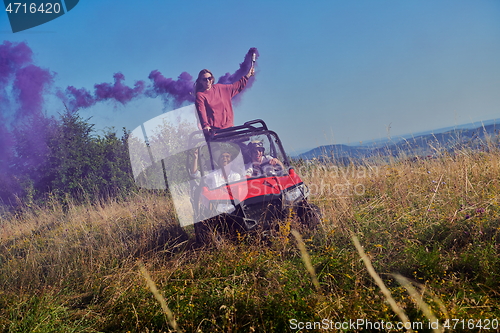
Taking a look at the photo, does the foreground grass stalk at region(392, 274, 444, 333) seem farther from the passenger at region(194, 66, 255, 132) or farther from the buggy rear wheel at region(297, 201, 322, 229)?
the passenger at region(194, 66, 255, 132)

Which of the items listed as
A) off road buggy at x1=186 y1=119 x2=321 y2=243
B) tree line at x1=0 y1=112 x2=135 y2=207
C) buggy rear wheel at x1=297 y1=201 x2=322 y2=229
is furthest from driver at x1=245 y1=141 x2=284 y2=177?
tree line at x1=0 y1=112 x2=135 y2=207

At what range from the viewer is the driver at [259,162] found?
4953 mm

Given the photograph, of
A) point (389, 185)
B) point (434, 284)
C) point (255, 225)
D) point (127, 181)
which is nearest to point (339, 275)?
point (434, 284)

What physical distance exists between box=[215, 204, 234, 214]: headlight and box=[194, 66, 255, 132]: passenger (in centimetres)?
269

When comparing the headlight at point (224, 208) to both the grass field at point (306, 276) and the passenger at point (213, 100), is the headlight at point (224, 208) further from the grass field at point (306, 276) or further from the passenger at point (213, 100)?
the passenger at point (213, 100)

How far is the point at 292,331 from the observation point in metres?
2.13

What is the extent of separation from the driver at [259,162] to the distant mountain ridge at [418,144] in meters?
2.46

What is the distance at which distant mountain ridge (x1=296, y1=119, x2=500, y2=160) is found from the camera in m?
5.86

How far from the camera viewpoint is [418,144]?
6660 mm

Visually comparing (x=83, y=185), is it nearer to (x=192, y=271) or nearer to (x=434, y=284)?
(x=192, y=271)

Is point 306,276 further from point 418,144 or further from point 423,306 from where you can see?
point 418,144

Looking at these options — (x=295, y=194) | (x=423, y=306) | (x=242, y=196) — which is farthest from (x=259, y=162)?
(x=423, y=306)

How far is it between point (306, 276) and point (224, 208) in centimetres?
152

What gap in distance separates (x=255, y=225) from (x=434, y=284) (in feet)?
6.82
